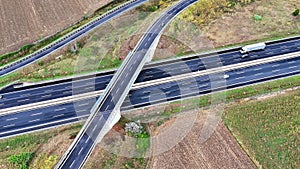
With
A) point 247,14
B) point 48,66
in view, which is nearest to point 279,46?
point 247,14

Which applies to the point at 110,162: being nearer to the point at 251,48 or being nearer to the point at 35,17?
the point at 251,48

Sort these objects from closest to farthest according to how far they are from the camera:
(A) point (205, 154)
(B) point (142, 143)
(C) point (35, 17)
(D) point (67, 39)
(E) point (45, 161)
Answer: (E) point (45, 161), (A) point (205, 154), (B) point (142, 143), (D) point (67, 39), (C) point (35, 17)

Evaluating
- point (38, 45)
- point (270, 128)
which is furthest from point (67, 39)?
point (270, 128)

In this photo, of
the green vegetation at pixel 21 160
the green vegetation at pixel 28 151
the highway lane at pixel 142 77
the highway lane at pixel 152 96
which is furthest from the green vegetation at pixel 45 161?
the highway lane at pixel 142 77

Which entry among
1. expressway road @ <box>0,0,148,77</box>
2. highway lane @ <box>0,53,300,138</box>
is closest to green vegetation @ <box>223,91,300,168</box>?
highway lane @ <box>0,53,300,138</box>

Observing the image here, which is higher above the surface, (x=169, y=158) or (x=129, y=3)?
(x=129, y=3)

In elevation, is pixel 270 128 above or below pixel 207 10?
below

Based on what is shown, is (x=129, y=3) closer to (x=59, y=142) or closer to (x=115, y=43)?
(x=115, y=43)
